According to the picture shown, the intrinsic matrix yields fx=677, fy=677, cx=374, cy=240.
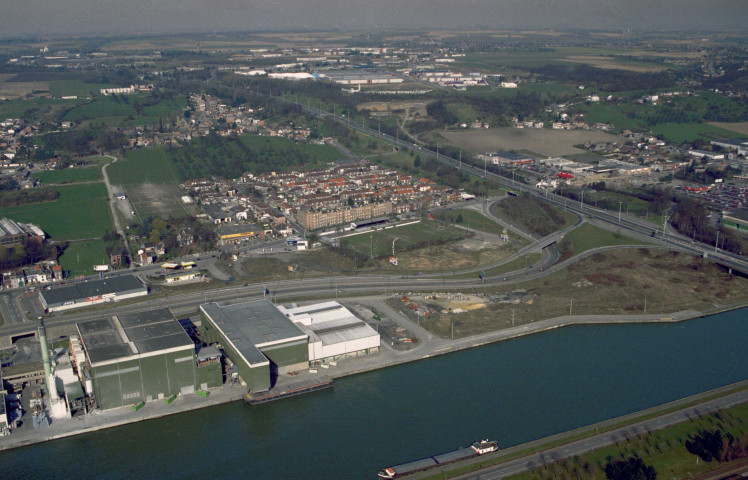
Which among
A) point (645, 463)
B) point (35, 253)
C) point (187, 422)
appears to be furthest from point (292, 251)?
point (645, 463)

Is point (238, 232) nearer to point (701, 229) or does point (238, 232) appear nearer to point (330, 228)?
point (330, 228)

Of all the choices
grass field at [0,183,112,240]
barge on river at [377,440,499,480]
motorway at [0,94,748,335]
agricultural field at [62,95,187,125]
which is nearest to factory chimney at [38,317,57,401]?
motorway at [0,94,748,335]

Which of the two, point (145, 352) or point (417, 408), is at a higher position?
point (145, 352)

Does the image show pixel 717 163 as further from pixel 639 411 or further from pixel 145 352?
pixel 145 352

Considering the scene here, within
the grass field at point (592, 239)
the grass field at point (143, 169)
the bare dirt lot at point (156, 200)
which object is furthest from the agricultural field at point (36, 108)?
the grass field at point (592, 239)

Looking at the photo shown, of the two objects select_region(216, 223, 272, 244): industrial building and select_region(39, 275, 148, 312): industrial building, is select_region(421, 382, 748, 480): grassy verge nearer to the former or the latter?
A: select_region(39, 275, 148, 312): industrial building

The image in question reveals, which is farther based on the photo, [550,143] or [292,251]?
[550,143]

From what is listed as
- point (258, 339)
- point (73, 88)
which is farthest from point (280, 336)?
point (73, 88)
